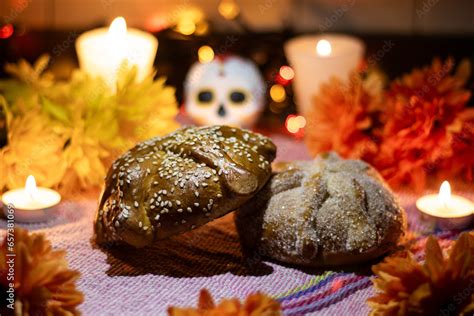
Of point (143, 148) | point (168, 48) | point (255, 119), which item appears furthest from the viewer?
point (168, 48)

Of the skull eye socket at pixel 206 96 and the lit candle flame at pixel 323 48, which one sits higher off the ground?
the lit candle flame at pixel 323 48

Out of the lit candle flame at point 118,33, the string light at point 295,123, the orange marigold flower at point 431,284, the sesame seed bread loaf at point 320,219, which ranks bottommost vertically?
the orange marigold flower at point 431,284

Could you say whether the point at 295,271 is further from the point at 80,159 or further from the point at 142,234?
the point at 80,159

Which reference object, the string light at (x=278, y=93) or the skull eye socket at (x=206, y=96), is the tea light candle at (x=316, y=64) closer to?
the string light at (x=278, y=93)

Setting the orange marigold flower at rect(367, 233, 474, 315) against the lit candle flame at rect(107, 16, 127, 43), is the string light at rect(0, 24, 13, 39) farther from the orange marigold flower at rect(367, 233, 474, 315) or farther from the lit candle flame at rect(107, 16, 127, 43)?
the orange marigold flower at rect(367, 233, 474, 315)

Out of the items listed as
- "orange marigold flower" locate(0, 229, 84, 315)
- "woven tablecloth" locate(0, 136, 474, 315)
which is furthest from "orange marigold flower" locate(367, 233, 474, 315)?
"orange marigold flower" locate(0, 229, 84, 315)

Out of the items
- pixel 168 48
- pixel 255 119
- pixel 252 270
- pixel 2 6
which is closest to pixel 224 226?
pixel 252 270

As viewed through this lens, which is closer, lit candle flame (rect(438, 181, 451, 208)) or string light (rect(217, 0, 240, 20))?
lit candle flame (rect(438, 181, 451, 208))

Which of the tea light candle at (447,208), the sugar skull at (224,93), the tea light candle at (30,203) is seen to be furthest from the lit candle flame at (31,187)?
the tea light candle at (447,208)
